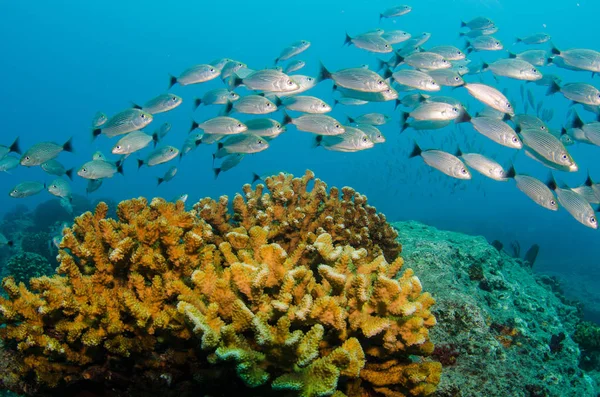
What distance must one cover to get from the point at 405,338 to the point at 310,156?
13594 cm

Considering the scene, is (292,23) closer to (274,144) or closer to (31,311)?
(274,144)

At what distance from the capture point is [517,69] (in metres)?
6.76

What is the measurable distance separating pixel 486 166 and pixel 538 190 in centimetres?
71

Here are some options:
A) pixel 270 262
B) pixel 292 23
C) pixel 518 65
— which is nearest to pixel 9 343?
pixel 270 262

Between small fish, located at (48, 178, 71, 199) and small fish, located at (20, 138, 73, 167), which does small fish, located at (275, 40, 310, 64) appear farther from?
small fish, located at (48, 178, 71, 199)

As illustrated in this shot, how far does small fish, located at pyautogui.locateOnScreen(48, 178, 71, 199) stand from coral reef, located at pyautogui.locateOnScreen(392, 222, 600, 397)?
25.8 feet

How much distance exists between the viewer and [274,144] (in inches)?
5768

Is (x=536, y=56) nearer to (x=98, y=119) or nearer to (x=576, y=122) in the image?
(x=576, y=122)

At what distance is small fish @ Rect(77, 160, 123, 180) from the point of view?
6.54 meters

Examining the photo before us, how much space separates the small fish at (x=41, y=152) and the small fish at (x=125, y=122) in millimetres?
1110

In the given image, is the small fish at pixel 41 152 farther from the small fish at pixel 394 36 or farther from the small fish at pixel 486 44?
the small fish at pixel 486 44

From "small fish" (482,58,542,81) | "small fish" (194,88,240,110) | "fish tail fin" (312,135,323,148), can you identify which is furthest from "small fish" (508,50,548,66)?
"small fish" (194,88,240,110)

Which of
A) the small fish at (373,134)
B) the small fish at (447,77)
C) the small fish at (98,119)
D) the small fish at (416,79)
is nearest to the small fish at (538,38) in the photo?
the small fish at (447,77)

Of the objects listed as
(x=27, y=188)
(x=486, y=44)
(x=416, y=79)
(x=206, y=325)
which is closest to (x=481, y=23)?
(x=486, y=44)
